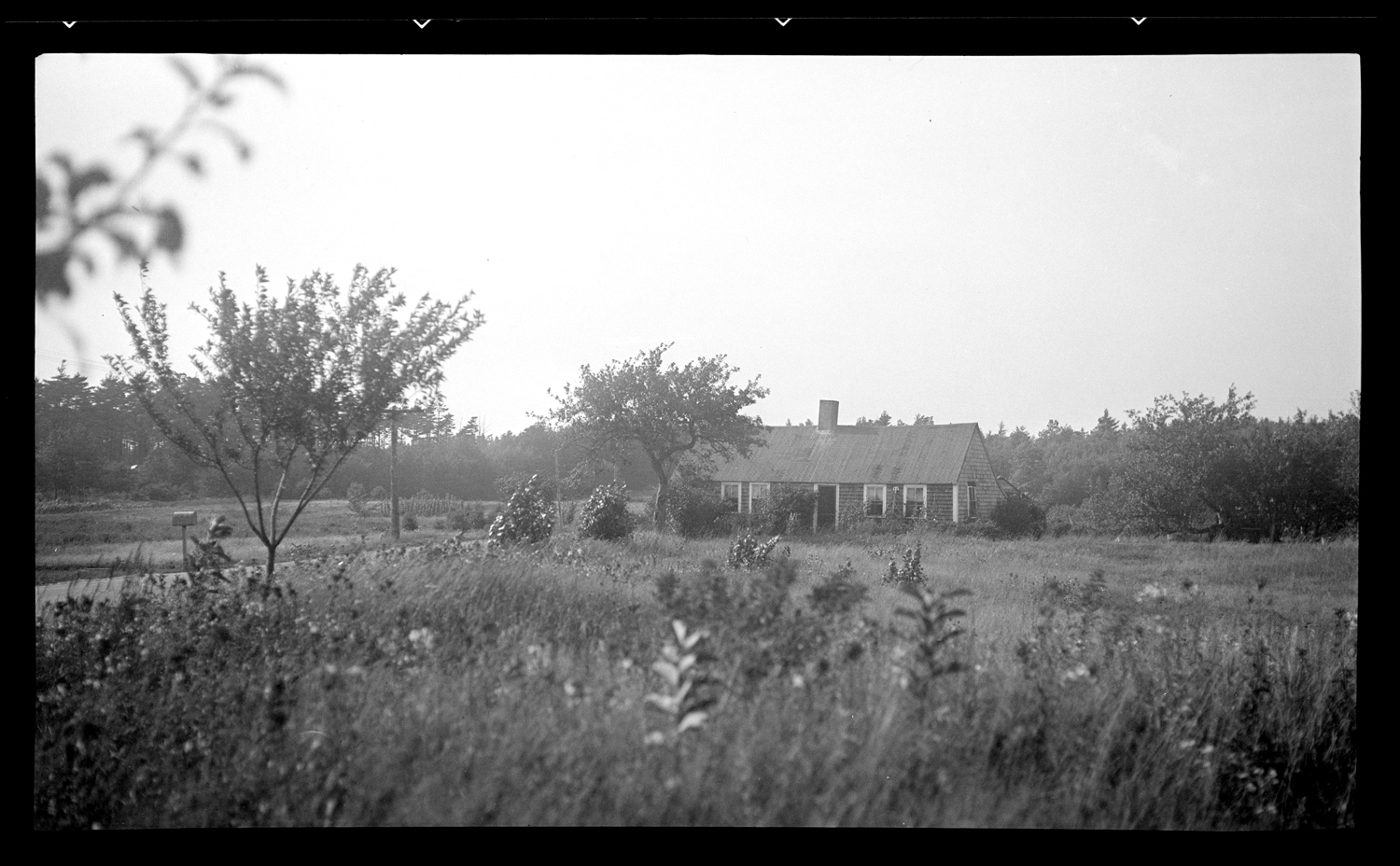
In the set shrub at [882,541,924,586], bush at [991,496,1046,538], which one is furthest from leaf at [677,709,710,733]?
bush at [991,496,1046,538]

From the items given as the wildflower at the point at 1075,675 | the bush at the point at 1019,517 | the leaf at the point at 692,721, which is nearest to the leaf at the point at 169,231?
the leaf at the point at 692,721

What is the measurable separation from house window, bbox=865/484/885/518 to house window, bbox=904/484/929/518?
0.66 ft

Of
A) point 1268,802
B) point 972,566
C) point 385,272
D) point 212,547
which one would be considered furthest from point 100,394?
point 1268,802

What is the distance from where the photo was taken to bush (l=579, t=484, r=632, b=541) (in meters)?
5.44

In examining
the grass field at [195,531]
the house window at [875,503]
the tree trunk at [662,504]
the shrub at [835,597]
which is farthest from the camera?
the house window at [875,503]

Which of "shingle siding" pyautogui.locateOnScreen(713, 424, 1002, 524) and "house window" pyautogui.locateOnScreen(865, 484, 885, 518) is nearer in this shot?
"shingle siding" pyautogui.locateOnScreen(713, 424, 1002, 524)

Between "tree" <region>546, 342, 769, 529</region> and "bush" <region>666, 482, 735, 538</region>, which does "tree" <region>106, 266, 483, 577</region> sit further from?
"bush" <region>666, 482, 735, 538</region>

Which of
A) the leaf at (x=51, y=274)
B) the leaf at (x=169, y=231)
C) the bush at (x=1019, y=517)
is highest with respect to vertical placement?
the leaf at (x=169, y=231)

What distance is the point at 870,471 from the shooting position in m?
7.12

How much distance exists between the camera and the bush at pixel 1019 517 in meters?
5.66

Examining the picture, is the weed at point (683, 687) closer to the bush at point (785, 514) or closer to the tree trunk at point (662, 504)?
the tree trunk at point (662, 504)

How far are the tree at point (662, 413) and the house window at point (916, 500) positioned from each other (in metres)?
1.49

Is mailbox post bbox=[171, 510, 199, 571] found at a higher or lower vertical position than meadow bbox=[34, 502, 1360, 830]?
higher
